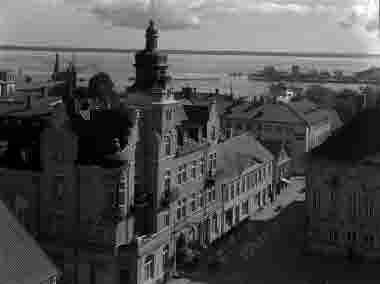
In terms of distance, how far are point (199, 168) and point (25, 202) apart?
13636 millimetres

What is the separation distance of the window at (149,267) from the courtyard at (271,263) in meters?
2.59

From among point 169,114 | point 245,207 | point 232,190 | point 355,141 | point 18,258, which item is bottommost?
point 245,207

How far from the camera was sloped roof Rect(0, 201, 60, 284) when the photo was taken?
2705 cm

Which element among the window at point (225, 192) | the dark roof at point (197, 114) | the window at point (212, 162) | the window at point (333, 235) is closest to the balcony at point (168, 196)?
the window at point (212, 162)

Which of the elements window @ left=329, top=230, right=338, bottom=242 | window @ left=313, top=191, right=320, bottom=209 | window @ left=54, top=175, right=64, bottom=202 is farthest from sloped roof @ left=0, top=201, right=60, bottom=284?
window @ left=329, top=230, right=338, bottom=242

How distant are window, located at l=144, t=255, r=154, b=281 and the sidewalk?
21.0 metres

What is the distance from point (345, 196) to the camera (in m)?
47.7

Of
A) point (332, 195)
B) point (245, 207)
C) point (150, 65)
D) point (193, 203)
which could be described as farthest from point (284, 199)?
point (150, 65)

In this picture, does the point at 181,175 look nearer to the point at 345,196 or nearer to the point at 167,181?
the point at 167,181

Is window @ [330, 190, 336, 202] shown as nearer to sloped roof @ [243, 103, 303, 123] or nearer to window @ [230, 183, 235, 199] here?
window @ [230, 183, 235, 199]

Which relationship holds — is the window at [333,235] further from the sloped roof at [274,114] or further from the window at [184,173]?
the sloped roof at [274,114]

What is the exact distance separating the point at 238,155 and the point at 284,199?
10004mm

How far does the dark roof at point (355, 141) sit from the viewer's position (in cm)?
4778

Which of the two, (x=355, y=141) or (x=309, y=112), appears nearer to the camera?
(x=355, y=141)
